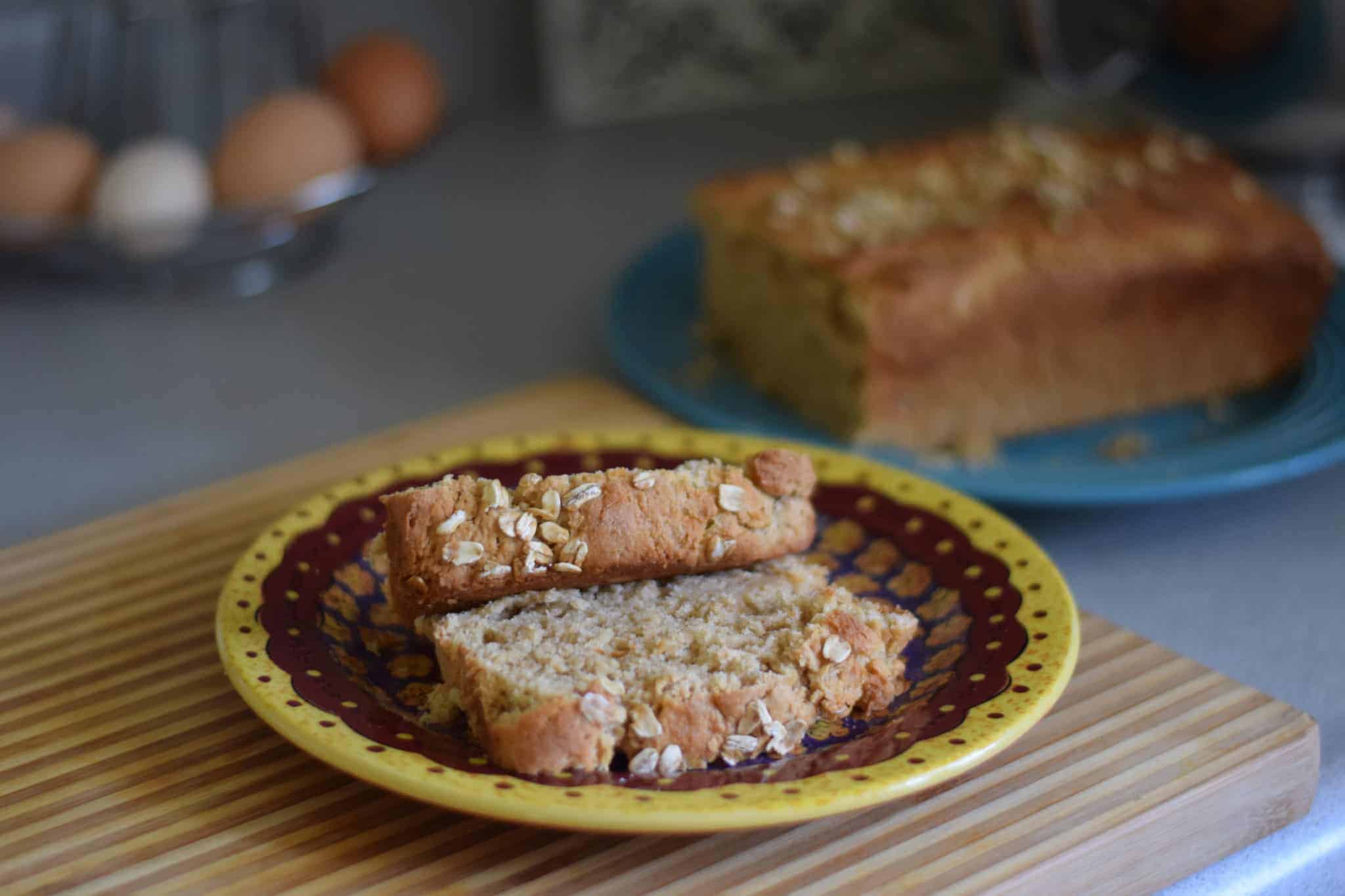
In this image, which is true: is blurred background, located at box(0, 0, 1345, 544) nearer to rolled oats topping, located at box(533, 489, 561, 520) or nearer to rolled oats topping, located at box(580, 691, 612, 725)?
rolled oats topping, located at box(533, 489, 561, 520)

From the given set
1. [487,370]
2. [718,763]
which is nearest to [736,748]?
[718,763]

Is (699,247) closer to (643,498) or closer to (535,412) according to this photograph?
(535,412)

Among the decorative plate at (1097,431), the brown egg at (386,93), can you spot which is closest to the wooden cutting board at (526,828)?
the decorative plate at (1097,431)

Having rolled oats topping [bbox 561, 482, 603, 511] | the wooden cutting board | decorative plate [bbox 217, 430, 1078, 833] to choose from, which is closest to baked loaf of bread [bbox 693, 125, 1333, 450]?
decorative plate [bbox 217, 430, 1078, 833]

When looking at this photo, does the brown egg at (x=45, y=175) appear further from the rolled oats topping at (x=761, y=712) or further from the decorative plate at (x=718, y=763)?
the rolled oats topping at (x=761, y=712)

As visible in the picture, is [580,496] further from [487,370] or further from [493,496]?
[487,370]
